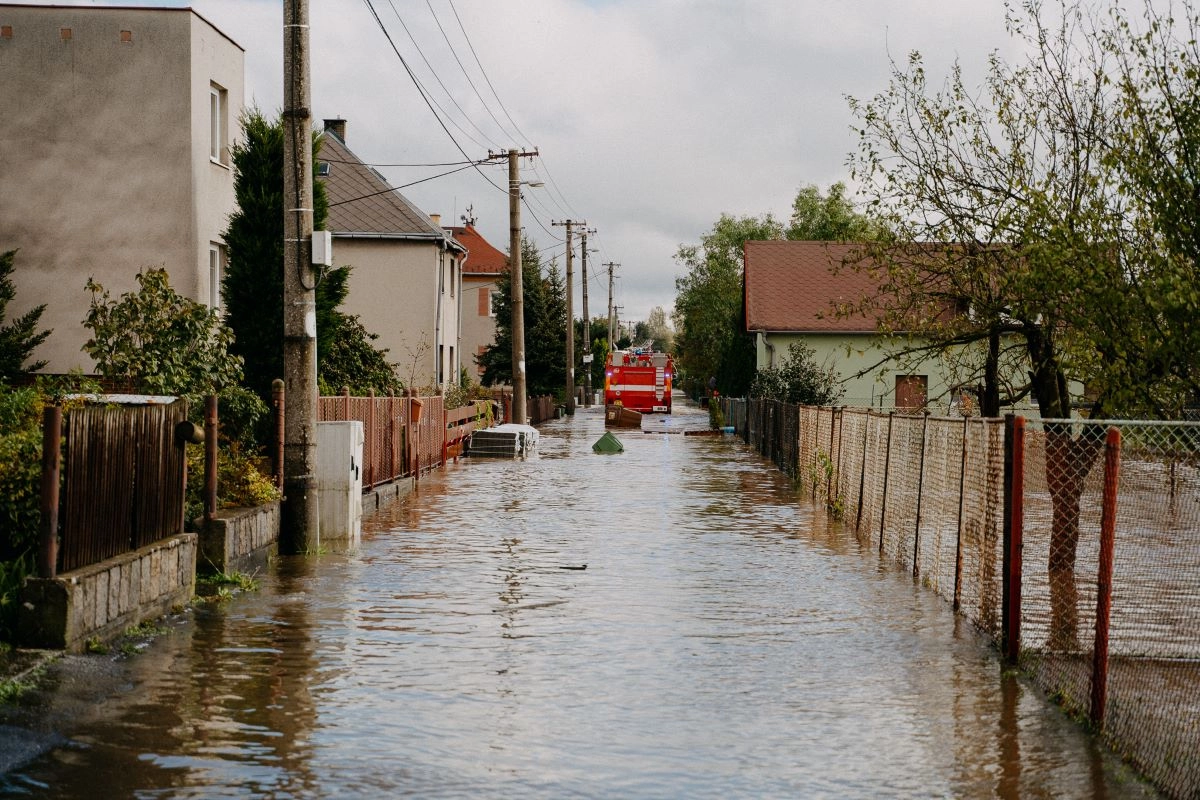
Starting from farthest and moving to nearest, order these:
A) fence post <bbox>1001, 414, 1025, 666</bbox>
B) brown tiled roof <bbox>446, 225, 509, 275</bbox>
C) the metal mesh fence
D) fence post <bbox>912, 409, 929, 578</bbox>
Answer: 1. brown tiled roof <bbox>446, 225, 509, 275</bbox>
2. fence post <bbox>912, 409, 929, 578</bbox>
3. fence post <bbox>1001, 414, 1025, 666</bbox>
4. the metal mesh fence

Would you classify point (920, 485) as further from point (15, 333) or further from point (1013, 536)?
point (15, 333)

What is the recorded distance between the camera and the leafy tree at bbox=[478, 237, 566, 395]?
218 ft

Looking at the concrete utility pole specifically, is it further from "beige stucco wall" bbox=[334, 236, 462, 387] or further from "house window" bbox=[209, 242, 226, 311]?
"beige stucco wall" bbox=[334, 236, 462, 387]

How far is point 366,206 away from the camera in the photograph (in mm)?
50469

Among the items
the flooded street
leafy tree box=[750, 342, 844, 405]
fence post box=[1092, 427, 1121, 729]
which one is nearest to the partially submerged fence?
fence post box=[1092, 427, 1121, 729]

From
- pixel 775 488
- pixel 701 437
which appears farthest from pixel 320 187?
pixel 701 437

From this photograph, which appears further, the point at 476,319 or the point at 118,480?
the point at 476,319

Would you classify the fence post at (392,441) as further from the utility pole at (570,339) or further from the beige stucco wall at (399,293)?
the utility pole at (570,339)

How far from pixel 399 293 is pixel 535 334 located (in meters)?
18.3

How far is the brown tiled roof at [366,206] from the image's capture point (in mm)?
49156

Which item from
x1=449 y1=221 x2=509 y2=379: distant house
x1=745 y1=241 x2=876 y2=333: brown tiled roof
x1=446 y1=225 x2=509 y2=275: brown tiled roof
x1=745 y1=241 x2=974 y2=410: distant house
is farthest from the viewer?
x1=446 y1=225 x2=509 y2=275: brown tiled roof

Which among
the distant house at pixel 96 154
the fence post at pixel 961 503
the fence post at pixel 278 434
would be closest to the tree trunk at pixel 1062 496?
the fence post at pixel 961 503

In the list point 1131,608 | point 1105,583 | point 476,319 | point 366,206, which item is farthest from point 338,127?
point 1105,583

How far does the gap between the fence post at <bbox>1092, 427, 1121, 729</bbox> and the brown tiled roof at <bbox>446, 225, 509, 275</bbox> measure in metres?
82.2
